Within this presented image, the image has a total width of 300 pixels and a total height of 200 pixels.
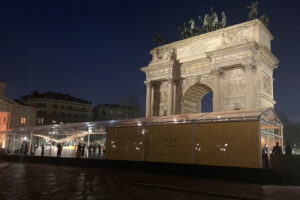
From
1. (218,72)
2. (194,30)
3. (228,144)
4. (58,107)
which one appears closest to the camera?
(228,144)

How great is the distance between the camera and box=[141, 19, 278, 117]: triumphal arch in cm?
2680

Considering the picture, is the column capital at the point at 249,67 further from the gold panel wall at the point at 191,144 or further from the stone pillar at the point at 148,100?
the gold panel wall at the point at 191,144

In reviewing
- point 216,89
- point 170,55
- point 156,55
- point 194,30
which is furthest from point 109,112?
point 216,89

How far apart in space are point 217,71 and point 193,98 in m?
6.50

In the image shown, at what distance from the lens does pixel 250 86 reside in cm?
2602

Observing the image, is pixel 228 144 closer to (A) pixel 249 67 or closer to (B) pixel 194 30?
(A) pixel 249 67

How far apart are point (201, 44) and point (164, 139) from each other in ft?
55.1

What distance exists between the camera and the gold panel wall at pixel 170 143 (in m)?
16.6

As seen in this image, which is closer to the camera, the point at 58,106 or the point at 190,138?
the point at 190,138

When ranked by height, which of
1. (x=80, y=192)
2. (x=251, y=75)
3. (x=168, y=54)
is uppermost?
(x=168, y=54)

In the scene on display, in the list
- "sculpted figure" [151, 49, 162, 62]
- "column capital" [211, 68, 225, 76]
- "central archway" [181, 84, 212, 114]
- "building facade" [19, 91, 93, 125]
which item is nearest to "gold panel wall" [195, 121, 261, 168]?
"column capital" [211, 68, 225, 76]

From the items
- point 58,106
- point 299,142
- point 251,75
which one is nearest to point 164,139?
point 251,75

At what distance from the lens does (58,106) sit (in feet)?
239

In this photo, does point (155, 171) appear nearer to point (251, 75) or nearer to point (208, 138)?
point (208, 138)
